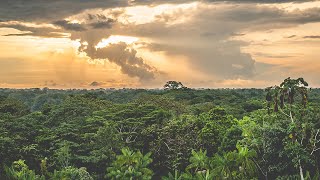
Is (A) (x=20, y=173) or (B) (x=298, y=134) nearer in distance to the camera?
(B) (x=298, y=134)

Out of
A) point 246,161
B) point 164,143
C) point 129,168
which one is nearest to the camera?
point 246,161

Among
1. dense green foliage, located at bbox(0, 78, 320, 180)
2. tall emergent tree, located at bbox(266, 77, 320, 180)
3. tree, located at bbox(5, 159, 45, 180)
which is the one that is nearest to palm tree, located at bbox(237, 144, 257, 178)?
dense green foliage, located at bbox(0, 78, 320, 180)

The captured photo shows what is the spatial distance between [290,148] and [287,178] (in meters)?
4.33

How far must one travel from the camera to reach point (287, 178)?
137 ft

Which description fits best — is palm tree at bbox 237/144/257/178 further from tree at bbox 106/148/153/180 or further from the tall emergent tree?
tree at bbox 106/148/153/180

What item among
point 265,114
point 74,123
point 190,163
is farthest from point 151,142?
point 265,114

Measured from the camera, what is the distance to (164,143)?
53312 millimetres

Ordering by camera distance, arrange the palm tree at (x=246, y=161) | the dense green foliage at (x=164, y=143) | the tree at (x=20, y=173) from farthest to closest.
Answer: the palm tree at (x=246, y=161)
the tree at (x=20, y=173)
the dense green foliage at (x=164, y=143)

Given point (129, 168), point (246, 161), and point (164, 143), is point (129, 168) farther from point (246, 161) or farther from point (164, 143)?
point (246, 161)

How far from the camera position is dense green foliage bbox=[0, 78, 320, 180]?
40.5 meters

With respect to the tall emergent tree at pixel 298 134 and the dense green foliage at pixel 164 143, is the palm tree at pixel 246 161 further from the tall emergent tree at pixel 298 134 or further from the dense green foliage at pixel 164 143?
the tall emergent tree at pixel 298 134

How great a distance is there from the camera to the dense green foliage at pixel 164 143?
40.5 metres

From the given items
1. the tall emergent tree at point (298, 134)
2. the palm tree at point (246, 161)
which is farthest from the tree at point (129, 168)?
the tall emergent tree at point (298, 134)

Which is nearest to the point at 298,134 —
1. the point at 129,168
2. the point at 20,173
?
the point at 129,168
